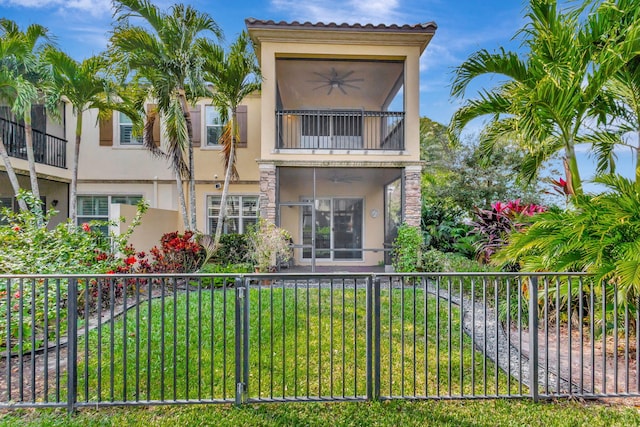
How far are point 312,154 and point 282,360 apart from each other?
7019 mm

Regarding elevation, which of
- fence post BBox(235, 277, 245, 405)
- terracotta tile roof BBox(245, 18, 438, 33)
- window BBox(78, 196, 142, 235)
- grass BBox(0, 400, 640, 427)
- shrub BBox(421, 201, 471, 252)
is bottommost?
grass BBox(0, 400, 640, 427)

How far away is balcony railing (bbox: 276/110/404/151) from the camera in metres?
10.5

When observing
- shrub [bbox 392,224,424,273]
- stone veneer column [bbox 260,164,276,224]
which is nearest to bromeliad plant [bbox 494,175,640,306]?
shrub [bbox 392,224,424,273]

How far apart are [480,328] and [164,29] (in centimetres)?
990

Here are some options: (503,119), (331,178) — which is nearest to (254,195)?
(331,178)

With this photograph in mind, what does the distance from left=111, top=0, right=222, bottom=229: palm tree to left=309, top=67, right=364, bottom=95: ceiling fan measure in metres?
3.42

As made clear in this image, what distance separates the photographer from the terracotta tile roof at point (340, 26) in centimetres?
964

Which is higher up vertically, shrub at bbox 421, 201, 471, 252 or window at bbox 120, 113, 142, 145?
window at bbox 120, 113, 142, 145

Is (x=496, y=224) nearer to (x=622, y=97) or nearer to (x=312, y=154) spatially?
(x=622, y=97)

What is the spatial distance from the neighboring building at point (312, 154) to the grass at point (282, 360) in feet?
16.7

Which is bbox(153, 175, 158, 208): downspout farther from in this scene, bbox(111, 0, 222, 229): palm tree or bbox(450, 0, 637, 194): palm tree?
bbox(450, 0, 637, 194): palm tree

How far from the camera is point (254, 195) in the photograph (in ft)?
43.3

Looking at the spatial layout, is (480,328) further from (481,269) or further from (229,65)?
(229,65)

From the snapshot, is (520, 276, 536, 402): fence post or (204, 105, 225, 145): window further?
(204, 105, 225, 145): window
